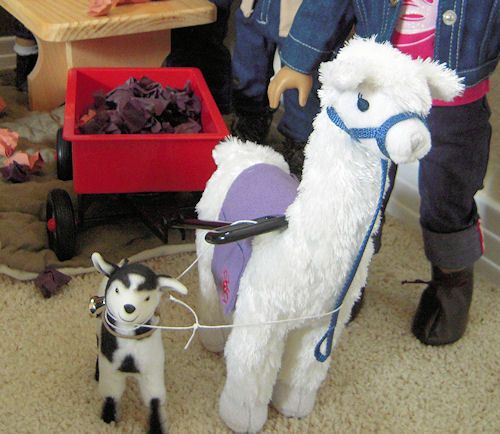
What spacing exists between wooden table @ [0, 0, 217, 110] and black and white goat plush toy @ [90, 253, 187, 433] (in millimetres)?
647

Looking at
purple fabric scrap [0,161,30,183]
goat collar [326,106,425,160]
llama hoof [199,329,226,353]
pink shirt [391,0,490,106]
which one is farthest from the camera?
purple fabric scrap [0,161,30,183]

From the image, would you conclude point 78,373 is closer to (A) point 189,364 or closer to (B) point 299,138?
(A) point 189,364

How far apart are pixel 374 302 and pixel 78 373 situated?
1.58 ft

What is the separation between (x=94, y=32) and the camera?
120 cm

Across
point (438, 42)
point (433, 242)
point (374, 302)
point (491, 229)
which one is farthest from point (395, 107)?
point (491, 229)

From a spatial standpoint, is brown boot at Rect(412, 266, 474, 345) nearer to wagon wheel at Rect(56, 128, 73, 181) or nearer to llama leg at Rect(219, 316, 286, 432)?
llama leg at Rect(219, 316, 286, 432)

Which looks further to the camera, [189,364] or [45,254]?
[45,254]

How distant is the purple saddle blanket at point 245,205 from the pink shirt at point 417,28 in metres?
0.22

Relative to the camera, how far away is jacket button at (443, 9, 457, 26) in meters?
0.73

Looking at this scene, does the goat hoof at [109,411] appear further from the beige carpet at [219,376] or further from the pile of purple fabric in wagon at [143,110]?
the pile of purple fabric in wagon at [143,110]

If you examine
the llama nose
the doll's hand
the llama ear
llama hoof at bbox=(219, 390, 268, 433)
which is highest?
the llama ear

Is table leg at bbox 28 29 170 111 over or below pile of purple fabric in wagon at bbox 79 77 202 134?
below

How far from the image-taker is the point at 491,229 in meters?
1.12

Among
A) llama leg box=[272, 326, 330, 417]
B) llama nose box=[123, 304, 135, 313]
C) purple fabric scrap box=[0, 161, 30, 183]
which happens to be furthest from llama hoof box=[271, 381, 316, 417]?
purple fabric scrap box=[0, 161, 30, 183]
